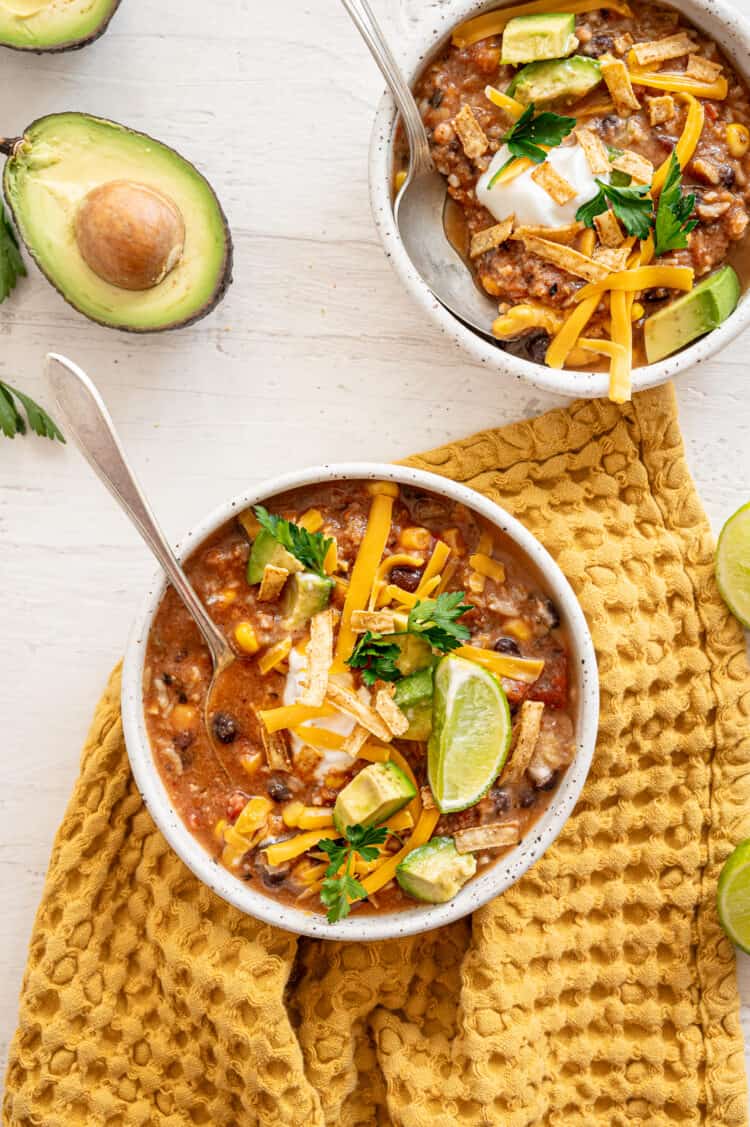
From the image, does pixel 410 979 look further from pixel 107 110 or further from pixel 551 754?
pixel 107 110

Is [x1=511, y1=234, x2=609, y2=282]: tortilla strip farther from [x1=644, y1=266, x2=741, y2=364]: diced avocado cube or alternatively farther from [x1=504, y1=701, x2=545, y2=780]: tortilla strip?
[x1=504, y1=701, x2=545, y2=780]: tortilla strip

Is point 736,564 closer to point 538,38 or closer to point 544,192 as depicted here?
point 544,192

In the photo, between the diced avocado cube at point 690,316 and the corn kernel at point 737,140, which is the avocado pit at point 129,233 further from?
the corn kernel at point 737,140

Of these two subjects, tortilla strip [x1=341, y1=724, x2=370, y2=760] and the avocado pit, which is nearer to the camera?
tortilla strip [x1=341, y1=724, x2=370, y2=760]

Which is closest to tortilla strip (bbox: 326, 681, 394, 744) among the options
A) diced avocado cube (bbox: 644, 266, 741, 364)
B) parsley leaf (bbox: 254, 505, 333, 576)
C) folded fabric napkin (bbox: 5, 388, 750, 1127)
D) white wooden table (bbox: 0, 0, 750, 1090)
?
parsley leaf (bbox: 254, 505, 333, 576)

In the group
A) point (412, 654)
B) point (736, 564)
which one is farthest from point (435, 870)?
point (736, 564)

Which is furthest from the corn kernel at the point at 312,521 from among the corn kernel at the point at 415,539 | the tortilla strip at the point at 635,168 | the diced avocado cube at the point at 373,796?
the tortilla strip at the point at 635,168

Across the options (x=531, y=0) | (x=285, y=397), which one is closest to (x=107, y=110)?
(x=285, y=397)
